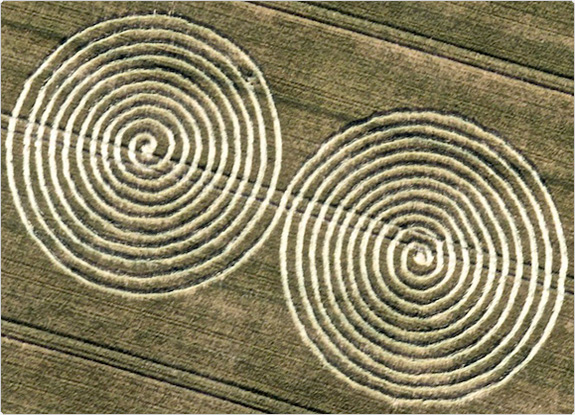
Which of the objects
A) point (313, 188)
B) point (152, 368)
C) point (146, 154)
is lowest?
point (152, 368)

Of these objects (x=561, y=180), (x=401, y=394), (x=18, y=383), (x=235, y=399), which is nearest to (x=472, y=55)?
(x=561, y=180)

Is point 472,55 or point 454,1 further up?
point 454,1

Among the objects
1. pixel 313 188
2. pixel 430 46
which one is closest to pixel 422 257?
pixel 313 188

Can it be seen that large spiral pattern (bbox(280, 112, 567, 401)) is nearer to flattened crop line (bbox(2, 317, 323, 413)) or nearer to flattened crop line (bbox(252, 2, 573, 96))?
flattened crop line (bbox(252, 2, 573, 96))

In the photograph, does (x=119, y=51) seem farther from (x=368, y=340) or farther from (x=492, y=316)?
(x=492, y=316)

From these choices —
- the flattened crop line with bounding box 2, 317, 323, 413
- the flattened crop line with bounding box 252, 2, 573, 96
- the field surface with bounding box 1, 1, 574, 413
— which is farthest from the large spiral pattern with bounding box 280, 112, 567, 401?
the flattened crop line with bounding box 2, 317, 323, 413

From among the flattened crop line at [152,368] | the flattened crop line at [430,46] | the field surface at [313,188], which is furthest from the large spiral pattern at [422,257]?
the flattened crop line at [152,368]

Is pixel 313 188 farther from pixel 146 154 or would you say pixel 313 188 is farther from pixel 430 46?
pixel 430 46
